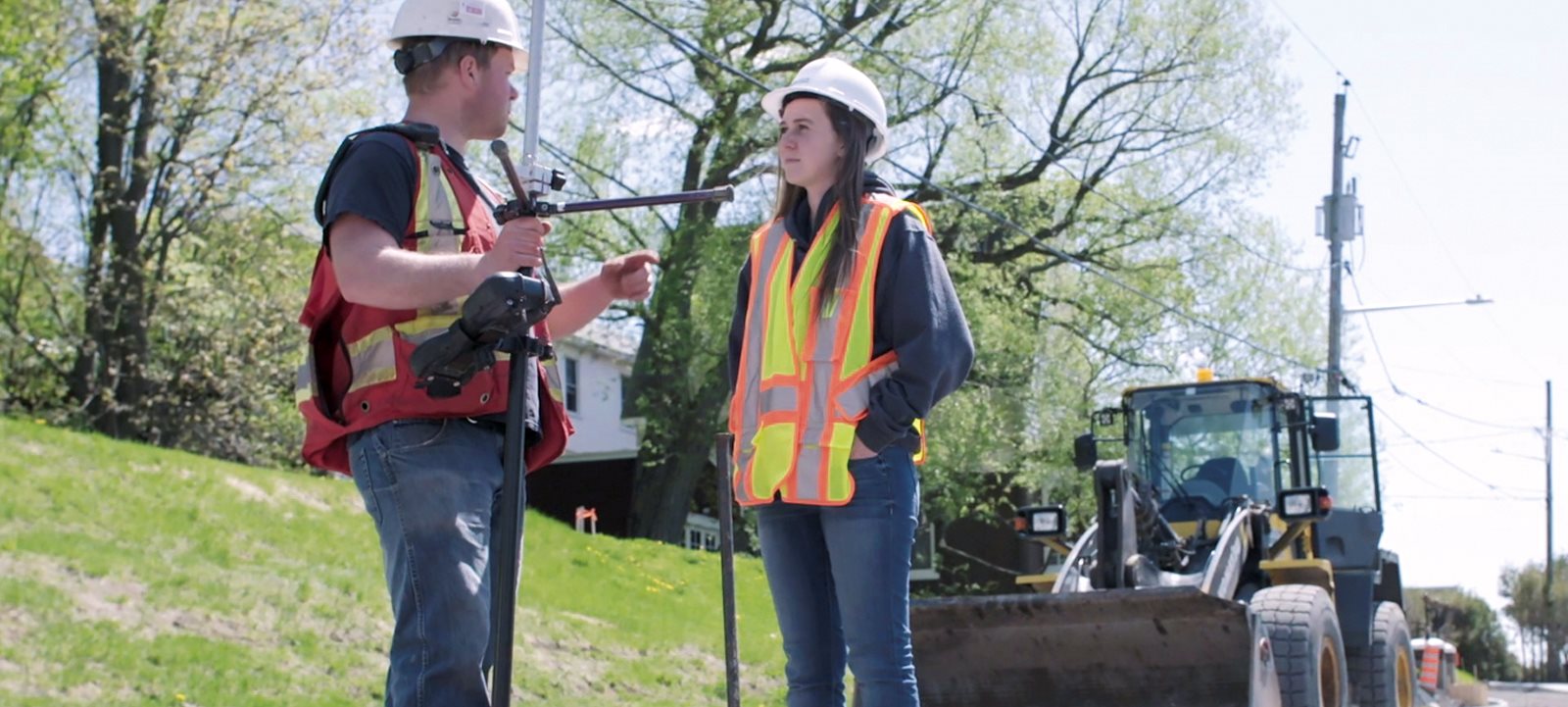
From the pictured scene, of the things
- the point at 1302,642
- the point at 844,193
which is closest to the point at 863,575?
the point at 844,193

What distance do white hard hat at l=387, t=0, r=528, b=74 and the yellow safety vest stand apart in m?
1.00

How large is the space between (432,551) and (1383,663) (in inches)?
395

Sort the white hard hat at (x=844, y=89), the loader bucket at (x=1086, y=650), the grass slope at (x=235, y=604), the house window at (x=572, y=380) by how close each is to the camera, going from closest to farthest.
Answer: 1. the white hard hat at (x=844, y=89)
2. the loader bucket at (x=1086, y=650)
3. the grass slope at (x=235, y=604)
4. the house window at (x=572, y=380)

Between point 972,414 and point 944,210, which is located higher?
point 944,210

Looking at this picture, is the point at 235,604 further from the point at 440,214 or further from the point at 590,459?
the point at 590,459

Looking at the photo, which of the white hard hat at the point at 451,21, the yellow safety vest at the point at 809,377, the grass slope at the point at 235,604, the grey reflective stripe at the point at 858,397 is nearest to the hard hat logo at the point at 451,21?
the white hard hat at the point at 451,21

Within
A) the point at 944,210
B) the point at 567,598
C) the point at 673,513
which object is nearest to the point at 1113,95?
the point at 944,210

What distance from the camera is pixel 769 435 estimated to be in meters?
4.41

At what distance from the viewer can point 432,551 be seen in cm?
352

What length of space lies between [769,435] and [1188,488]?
867 cm

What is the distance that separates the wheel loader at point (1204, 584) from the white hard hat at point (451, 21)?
526 cm

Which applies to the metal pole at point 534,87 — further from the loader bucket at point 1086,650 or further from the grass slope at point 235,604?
the grass slope at point 235,604

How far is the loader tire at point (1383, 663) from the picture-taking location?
39.3ft

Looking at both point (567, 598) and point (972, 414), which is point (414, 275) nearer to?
point (567, 598)
